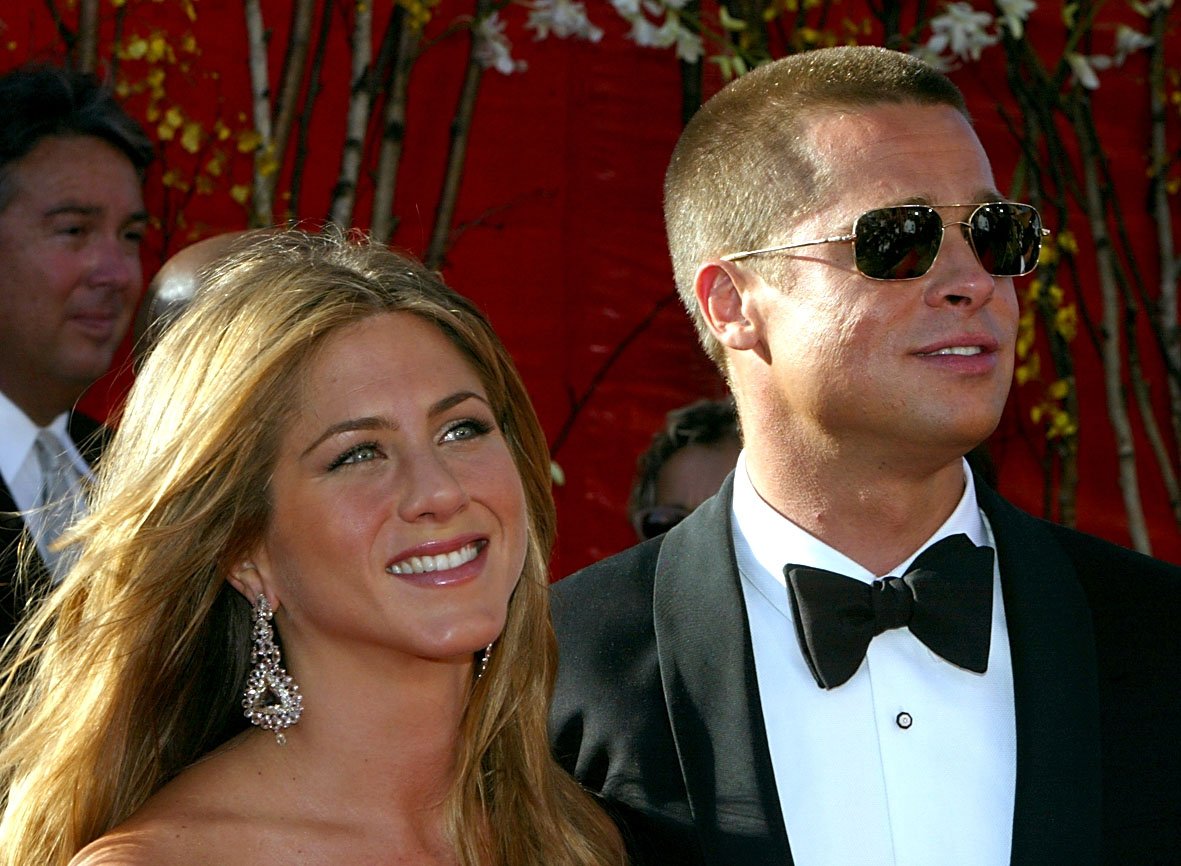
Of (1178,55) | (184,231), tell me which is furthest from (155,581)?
(1178,55)

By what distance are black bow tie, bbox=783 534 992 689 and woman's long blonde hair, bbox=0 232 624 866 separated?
1.49 feet

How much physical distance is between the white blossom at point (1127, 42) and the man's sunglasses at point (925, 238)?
8.17ft

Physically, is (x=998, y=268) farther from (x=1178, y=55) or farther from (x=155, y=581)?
(x=1178, y=55)

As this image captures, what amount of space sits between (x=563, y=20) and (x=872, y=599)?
242 cm

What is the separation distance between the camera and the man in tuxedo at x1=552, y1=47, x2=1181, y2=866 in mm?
2580

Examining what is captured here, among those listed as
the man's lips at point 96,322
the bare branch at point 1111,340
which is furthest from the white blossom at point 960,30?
the man's lips at point 96,322

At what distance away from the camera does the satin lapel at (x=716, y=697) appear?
256cm

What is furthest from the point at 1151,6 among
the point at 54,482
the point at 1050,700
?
the point at 54,482

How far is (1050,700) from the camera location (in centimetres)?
258

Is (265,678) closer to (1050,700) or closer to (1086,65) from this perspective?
(1050,700)

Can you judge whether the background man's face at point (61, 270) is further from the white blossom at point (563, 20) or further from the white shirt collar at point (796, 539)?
the white shirt collar at point (796, 539)

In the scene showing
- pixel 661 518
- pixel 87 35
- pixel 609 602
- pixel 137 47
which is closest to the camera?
pixel 609 602

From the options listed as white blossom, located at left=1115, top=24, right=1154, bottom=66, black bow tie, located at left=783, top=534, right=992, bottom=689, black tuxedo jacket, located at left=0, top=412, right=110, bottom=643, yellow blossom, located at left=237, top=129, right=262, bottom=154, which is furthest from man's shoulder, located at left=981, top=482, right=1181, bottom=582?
white blossom, located at left=1115, top=24, right=1154, bottom=66

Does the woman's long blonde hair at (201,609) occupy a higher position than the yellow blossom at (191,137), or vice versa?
the yellow blossom at (191,137)
